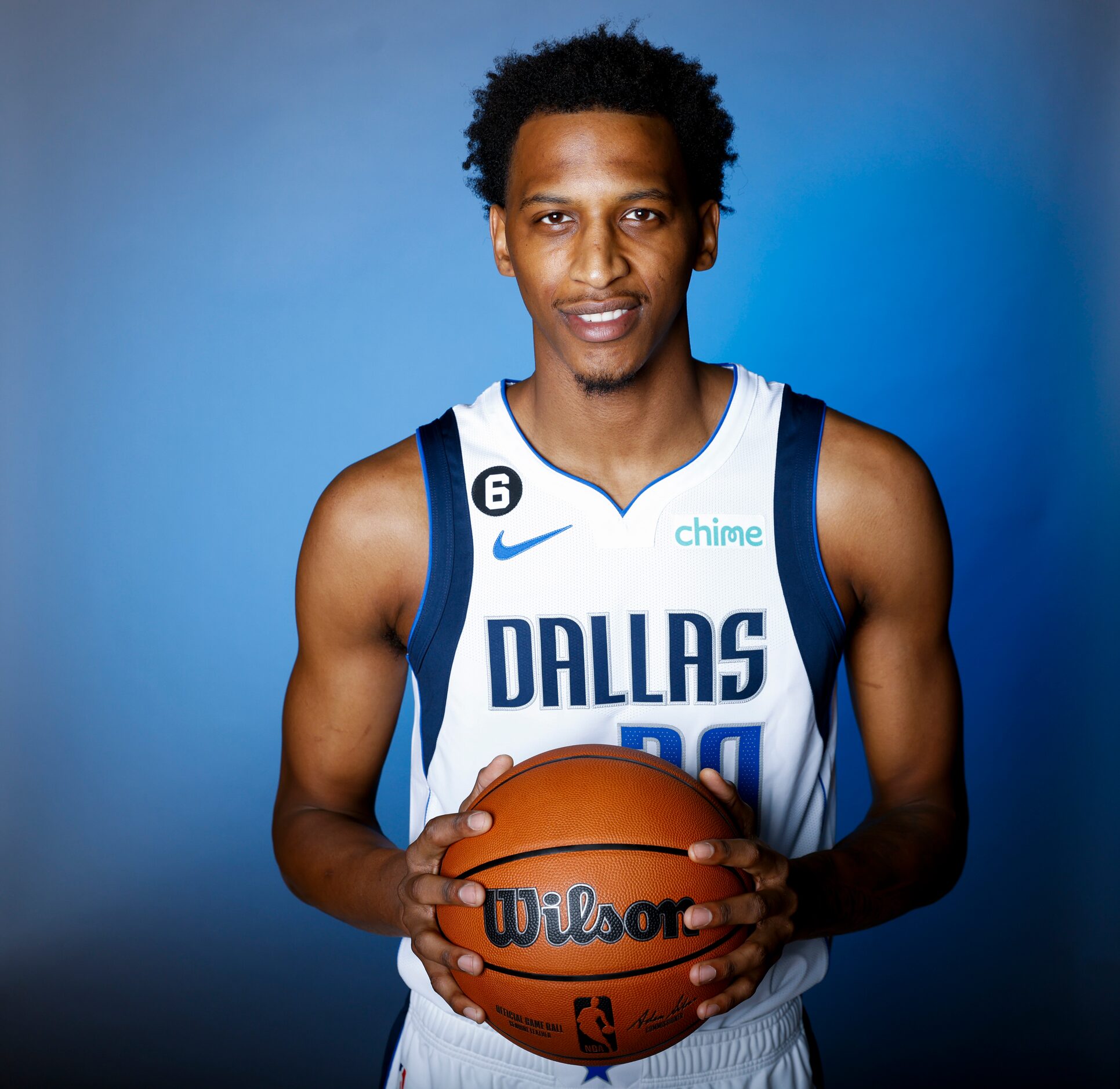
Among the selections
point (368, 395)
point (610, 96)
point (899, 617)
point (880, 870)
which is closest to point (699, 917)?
point (880, 870)

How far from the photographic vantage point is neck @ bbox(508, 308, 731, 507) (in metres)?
1.94

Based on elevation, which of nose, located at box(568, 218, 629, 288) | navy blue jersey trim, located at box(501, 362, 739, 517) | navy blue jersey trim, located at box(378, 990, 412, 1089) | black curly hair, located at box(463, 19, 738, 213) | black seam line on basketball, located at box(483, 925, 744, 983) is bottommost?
navy blue jersey trim, located at box(378, 990, 412, 1089)

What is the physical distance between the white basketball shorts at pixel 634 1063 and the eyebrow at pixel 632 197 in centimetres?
136

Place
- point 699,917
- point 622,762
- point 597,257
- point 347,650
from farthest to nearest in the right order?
point 347,650, point 597,257, point 622,762, point 699,917

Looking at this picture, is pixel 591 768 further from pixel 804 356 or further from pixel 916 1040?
pixel 916 1040

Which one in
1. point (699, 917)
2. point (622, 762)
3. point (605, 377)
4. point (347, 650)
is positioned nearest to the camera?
point (699, 917)

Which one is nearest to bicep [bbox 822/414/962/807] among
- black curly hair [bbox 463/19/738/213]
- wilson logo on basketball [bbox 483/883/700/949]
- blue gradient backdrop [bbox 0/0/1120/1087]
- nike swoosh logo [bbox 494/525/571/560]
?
nike swoosh logo [bbox 494/525/571/560]

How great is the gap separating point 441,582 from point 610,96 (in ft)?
2.84

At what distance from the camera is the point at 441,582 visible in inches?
75.4

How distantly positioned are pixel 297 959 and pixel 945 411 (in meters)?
2.71

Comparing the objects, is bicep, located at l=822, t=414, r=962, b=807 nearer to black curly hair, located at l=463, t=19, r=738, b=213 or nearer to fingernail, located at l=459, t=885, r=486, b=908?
black curly hair, located at l=463, t=19, r=738, b=213

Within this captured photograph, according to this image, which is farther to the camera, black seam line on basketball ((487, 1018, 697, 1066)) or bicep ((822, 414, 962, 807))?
bicep ((822, 414, 962, 807))

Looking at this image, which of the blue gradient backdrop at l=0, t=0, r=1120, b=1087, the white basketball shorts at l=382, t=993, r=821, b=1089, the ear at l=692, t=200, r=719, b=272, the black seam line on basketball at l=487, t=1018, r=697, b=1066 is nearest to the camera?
the black seam line on basketball at l=487, t=1018, r=697, b=1066

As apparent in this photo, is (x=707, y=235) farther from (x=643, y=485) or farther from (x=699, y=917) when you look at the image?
(x=699, y=917)
